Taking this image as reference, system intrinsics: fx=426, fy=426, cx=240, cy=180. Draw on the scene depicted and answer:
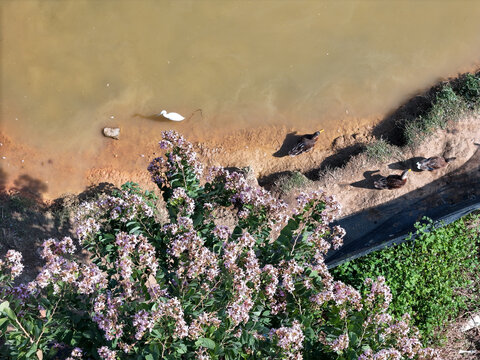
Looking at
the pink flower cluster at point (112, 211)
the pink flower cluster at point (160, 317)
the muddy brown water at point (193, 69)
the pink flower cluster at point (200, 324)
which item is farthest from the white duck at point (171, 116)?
the pink flower cluster at point (160, 317)

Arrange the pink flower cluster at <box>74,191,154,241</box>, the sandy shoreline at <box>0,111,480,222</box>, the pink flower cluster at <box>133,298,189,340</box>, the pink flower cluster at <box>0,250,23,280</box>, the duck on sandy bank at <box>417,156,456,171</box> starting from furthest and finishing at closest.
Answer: the sandy shoreline at <box>0,111,480,222</box>
the duck on sandy bank at <box>417,156,456,171</box>
the pink flower cluster at <box>74,191,154,241</box>
the pink flower cluster at <box>0,250,23,280</box>
the pink flower cluster at <box>133,298,189,340</box>

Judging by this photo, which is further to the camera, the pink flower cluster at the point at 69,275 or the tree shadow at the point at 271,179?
the tree shadow at the point at 271,179

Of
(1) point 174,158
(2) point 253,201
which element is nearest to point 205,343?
(2) point 253,201

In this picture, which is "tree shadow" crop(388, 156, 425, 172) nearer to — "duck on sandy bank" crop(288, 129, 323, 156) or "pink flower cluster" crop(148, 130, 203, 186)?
"duck on sandy bank" crop(288, 129, 323, 156)

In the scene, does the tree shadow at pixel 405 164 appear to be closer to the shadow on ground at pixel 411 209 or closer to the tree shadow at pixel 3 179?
the shadow on ground at pixel 411 209

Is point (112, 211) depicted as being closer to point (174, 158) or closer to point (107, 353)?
point (174, 158)

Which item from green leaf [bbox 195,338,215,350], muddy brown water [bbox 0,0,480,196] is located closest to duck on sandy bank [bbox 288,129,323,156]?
muddy brown water [bbox 0,0,480,196]

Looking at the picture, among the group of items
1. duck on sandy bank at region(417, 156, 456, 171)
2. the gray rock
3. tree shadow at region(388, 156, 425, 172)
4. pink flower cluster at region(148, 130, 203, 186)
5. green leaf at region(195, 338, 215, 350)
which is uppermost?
pink flower cluster at region(148, 130, 203, 186)

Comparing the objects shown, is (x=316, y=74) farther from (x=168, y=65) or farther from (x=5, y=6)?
(x=5, y=6)
